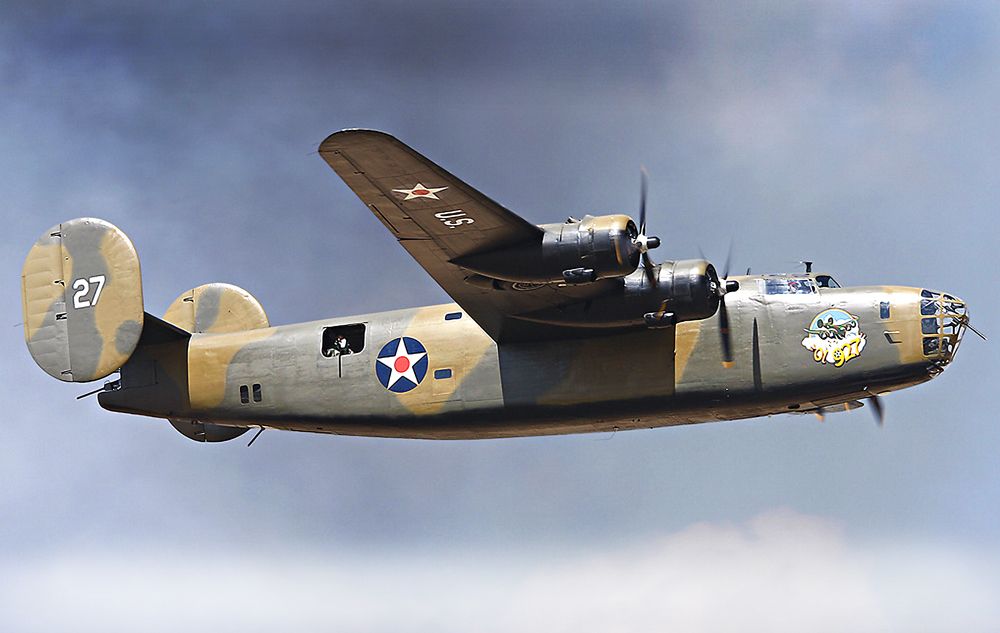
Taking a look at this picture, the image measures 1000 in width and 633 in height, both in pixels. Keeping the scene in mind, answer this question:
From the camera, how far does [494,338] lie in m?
22.9

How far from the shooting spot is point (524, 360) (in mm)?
22719

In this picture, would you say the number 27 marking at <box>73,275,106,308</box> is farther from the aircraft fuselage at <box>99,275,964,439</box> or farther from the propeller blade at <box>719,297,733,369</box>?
the propeller blade at <box>719,297,733,369</box>

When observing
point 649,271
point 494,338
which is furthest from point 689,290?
point 494,338

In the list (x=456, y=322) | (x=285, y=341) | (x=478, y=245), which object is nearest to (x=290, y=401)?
(x=285, y=341)

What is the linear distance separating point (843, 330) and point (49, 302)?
12.4m

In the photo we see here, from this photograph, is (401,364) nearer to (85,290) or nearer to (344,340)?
(344,340)

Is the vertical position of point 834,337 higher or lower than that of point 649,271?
lower

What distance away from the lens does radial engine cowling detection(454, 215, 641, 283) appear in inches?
787

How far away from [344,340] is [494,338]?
8.33ft

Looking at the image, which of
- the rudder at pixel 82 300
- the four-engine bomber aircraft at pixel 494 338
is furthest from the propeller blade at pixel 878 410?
the rudder at pixel 82 300

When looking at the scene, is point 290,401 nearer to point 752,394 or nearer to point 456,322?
point 456,322

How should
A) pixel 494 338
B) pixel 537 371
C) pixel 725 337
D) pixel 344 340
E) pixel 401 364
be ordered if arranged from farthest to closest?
pixel 344 340 < pixel 401 364 < pixel 494 338 < pixel 537 371 < pixel 725 337

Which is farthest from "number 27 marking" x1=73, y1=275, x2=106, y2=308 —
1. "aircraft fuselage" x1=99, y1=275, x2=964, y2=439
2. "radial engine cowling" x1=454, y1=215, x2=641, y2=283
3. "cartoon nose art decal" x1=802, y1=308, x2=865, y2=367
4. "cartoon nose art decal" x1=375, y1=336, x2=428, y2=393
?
"cartoon nose art decal" x1=802, y1=308, x2=865, y2=367

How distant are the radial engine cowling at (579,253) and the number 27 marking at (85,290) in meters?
7.38
